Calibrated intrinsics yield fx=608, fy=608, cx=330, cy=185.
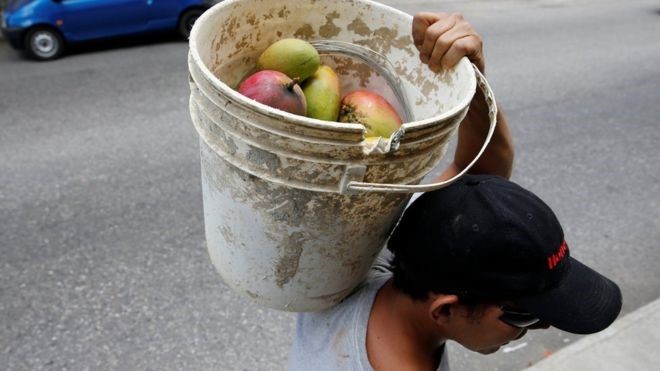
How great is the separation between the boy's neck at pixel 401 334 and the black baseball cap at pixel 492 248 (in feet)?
0.25

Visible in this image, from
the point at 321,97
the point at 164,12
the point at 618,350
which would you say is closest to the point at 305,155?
the point at 321,97

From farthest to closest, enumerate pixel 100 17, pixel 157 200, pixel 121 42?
pixel 121 42, pixel 100 17, pixel 157 200

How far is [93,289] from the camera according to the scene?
3.18 metres

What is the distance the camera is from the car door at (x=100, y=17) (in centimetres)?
670

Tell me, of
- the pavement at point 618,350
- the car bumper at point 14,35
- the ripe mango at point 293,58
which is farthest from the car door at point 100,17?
the ripe mango at point 293,58

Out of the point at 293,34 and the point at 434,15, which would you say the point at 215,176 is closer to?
the point at 293,34

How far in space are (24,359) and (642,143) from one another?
16.8ft

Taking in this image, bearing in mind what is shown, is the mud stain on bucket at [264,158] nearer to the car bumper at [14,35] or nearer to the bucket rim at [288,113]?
the bucket rim at [288,113]

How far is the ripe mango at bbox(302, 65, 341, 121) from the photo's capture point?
1.32m

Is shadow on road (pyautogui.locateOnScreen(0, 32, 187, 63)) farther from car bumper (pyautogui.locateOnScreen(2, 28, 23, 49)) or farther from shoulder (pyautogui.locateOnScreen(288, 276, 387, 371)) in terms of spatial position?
shoulder (pyautogui.locateOnScreen(288, 276, 387, 371))

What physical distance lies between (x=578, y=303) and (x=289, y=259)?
64 centimetres

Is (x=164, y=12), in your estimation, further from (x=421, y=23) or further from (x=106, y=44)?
(x=421, y=23)

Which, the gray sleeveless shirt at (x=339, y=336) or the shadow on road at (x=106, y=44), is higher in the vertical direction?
the gray sleeveless shirt at (x=339, y=336)

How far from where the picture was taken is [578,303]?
131 cm
